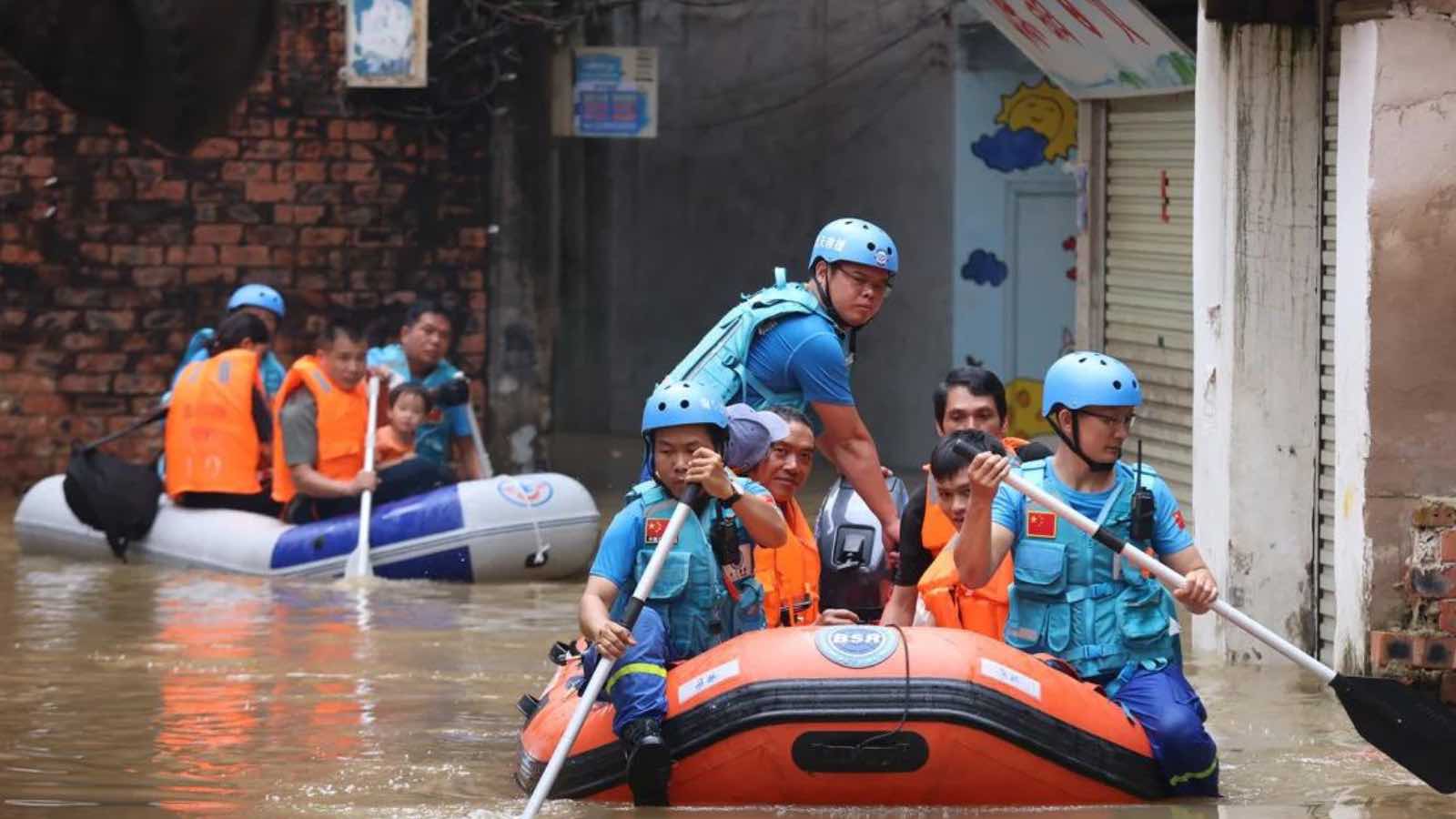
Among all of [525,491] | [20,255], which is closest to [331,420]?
[525,491]

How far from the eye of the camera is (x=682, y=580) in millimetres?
7266

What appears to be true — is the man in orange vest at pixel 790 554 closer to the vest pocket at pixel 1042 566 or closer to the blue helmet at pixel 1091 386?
the vest pocket at pixel 1042 566

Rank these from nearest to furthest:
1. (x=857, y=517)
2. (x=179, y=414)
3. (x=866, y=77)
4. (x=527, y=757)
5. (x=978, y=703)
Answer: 1. (x=978, y=703)
2. (x=527, y=757)
3. (x=857, y=517)
4. (x=179, y=414)
5. (x=866, y=77)

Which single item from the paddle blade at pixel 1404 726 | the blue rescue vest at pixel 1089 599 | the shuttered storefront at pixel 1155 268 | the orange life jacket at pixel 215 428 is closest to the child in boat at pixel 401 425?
the orange life jacket at pixel 215 428

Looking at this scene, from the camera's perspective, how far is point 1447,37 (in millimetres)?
8539

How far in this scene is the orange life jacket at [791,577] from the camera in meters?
7.77

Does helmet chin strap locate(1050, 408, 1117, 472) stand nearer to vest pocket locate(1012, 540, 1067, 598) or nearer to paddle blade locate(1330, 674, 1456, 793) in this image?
vest pocket locate(1012, 540, 1067, 598)

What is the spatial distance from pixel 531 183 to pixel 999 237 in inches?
113

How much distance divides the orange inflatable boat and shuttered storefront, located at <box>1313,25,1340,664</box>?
2393 mm

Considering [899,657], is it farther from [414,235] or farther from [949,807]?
[414,235]

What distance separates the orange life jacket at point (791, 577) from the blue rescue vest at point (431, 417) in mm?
4948

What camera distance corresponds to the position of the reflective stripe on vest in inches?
285

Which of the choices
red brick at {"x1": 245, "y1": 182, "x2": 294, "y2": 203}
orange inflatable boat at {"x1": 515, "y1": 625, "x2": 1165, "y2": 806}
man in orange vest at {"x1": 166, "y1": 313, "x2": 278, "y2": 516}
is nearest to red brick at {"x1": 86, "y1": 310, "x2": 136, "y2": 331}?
red brick at {"x1": 245, "y1": 182, "x2": 294, "y2": 203}

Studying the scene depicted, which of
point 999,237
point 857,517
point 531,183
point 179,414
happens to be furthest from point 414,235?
point 857,517
